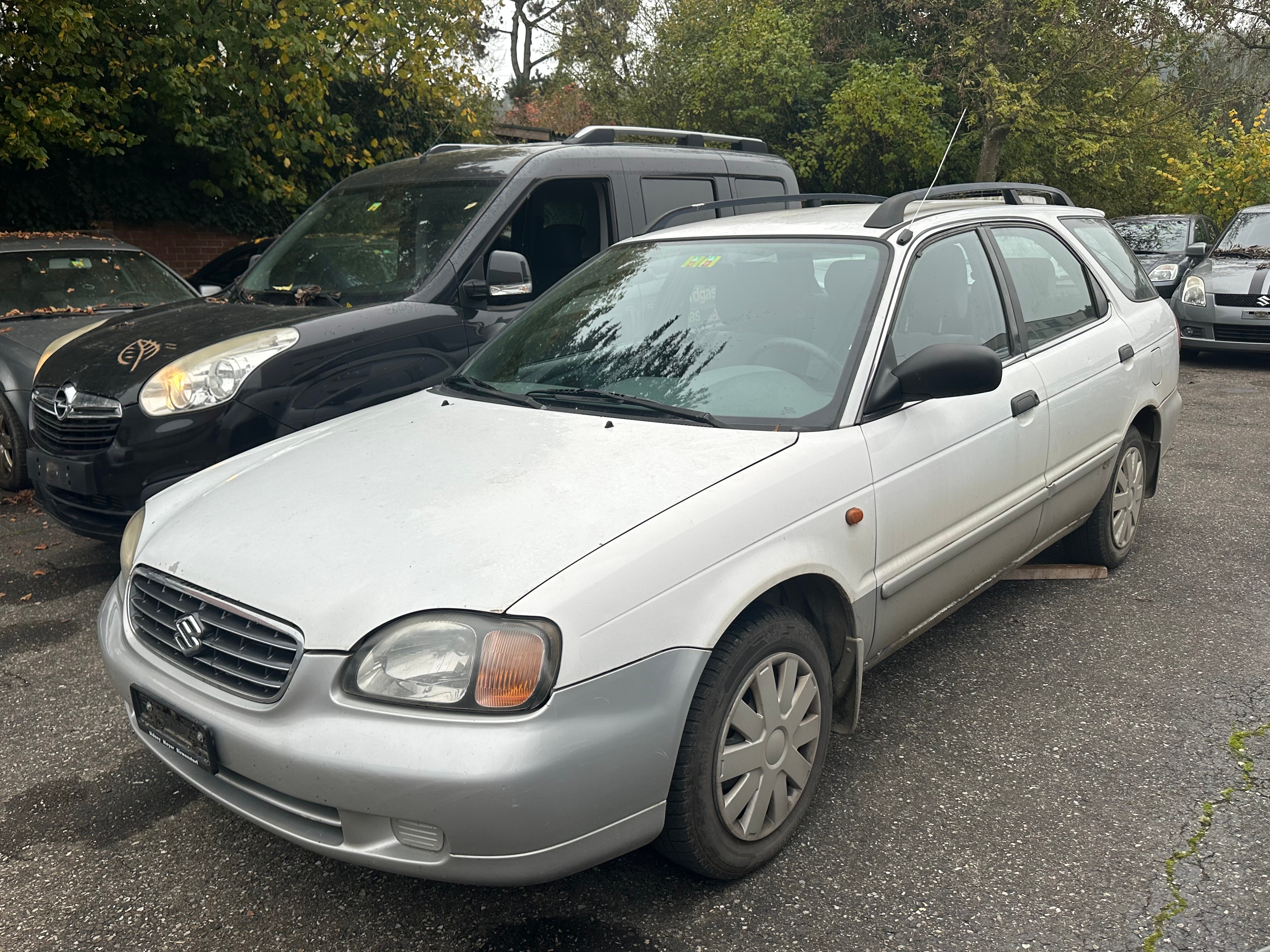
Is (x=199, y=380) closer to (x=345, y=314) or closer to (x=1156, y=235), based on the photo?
(x=345, y=314)

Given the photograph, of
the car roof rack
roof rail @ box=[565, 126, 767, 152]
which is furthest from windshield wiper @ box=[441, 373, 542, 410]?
roof rail @ box=[565, 126, 767, 152]

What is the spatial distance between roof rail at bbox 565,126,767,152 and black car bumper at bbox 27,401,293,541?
2639 mm

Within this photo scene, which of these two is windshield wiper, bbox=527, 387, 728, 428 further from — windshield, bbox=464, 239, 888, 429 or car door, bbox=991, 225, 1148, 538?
car door, bbox=991, 225, 1148, 538

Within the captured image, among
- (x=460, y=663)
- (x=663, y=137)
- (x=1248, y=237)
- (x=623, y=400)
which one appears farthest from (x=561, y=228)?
(x=1248, y=237)

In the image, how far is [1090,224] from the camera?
16.2 ft

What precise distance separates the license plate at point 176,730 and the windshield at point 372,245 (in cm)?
294

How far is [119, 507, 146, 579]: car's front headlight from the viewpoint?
2957 millimetres

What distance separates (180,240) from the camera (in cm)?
1366

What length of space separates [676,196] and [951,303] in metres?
3.14

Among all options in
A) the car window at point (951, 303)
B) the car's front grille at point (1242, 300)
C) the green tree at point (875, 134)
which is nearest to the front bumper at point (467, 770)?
the car window at point (951, 303)

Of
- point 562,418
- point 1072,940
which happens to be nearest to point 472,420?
point 562,418

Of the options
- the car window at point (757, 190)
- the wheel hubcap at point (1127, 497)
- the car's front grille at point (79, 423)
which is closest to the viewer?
the car's front grille at point (79, 423)

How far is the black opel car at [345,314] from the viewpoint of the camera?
4531 mm

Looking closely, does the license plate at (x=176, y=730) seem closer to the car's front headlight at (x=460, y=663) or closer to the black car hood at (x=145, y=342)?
the car's front headlight at (x=460, y=663)
